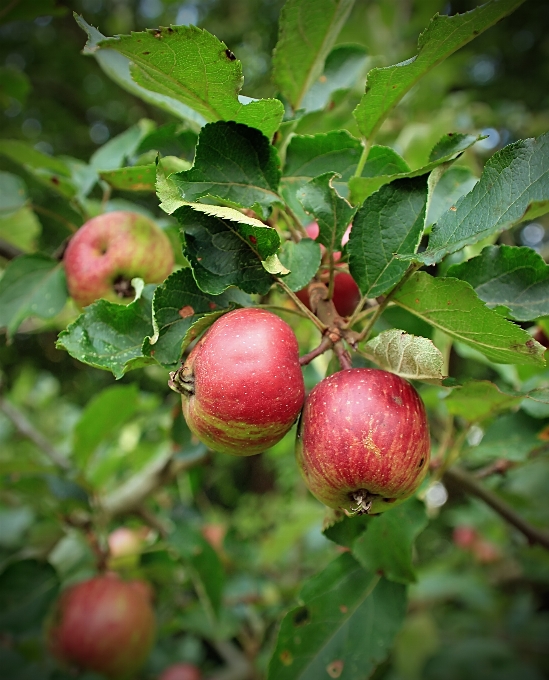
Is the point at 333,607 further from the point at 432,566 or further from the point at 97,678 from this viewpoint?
the point at 432,566

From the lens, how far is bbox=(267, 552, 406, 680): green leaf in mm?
869

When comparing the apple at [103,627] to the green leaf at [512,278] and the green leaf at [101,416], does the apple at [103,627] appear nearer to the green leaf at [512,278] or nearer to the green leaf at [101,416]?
the green leaf at [101,416]

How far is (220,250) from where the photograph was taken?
2.09 ft

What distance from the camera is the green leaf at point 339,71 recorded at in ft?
3.18

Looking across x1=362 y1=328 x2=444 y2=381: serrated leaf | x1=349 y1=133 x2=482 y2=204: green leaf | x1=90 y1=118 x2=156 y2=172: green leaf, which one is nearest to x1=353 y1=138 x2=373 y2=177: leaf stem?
x1=349 y1=133 x2=482 y2=204: green leaf

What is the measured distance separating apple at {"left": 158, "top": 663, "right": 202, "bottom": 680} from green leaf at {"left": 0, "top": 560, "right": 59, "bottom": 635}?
25.1 inches

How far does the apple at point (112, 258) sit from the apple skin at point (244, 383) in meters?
0.29

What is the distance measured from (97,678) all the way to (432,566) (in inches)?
76.8

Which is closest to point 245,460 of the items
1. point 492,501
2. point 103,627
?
point 103,627

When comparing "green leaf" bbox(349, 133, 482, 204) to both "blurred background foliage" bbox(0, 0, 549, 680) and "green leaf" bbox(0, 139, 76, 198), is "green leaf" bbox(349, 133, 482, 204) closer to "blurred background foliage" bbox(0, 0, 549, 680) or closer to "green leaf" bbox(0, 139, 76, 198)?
"blurred background foliage" bbox(0, 0, 549, 680)

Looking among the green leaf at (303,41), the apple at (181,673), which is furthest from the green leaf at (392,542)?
the apple at (181,673)

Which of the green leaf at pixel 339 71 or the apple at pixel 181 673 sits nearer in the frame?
the green leaf at pixel 339 71

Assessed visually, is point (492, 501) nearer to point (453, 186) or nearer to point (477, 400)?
point (477, 400)

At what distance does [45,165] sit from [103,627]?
104 centimetres
